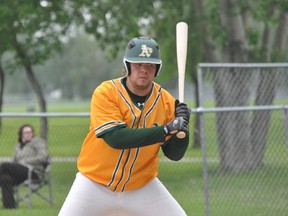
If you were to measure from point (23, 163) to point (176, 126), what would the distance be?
5.70 m

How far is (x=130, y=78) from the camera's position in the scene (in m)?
5.54

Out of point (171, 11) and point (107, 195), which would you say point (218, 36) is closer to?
point (171, 11)

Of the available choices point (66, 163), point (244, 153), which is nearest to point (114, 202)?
point (66, 163)

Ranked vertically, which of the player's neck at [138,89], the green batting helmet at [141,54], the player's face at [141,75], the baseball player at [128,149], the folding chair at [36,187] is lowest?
the folding chair at [36,187]

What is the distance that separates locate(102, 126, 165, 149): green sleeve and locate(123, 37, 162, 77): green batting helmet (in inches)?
19.0

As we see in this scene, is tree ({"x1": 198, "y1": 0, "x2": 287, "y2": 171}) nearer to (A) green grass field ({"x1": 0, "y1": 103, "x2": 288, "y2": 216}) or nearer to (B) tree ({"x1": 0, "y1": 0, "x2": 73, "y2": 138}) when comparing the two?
(A) green grass field ({"x1": 0, "y1": 103, "x2": 288, "y2": 216})

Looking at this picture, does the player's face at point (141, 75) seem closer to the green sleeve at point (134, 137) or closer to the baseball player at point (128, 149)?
the baseball player at point (128, 149)

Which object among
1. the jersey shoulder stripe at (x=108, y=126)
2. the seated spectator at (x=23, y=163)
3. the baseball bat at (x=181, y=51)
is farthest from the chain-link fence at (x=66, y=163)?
the jersey shoulder stripe at (x=108, y=126)

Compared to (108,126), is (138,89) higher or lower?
higher

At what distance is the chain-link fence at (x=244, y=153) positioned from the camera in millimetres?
9891

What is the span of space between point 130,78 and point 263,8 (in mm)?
10401

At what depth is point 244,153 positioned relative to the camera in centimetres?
1031

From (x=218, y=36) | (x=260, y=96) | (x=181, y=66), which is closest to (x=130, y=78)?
(x=181, y=66)

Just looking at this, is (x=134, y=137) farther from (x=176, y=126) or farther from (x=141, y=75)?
(x=141, y=75)
